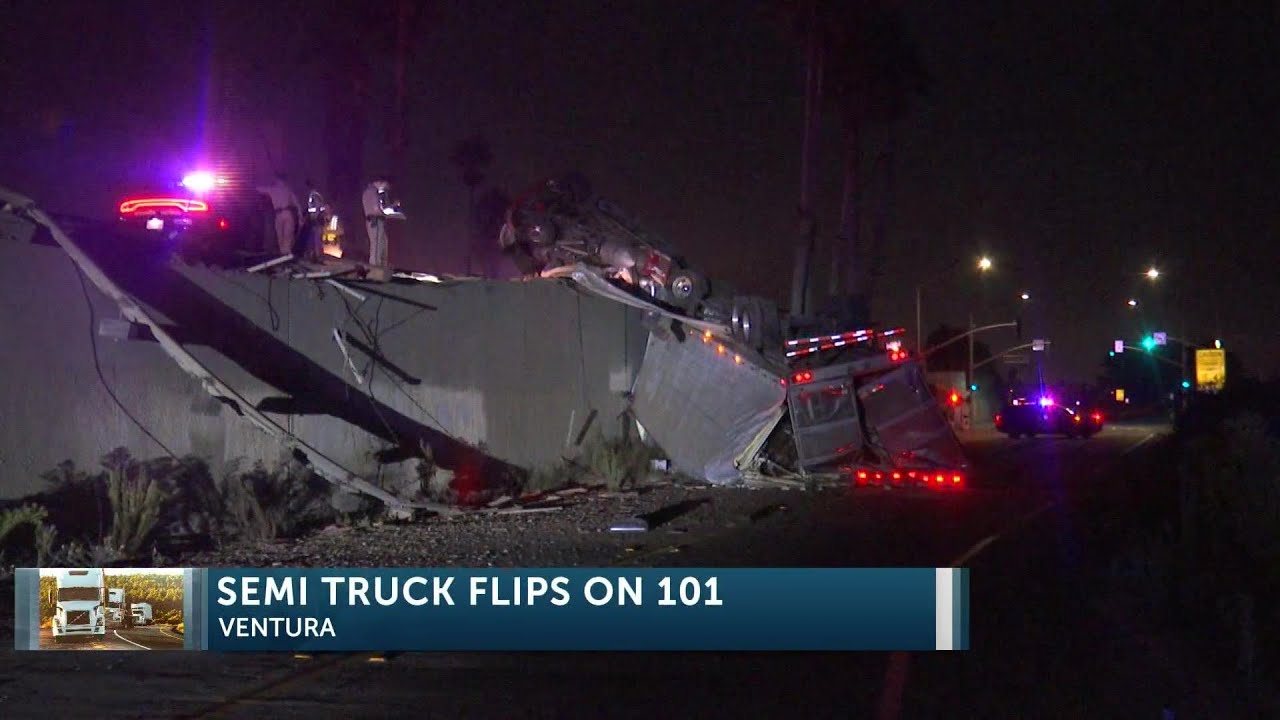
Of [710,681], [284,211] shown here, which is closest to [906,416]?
[284,211]

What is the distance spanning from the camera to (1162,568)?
40.7 feet

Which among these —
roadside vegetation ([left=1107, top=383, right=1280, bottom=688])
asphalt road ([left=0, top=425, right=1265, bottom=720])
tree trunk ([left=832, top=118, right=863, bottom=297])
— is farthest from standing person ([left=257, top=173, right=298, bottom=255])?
tree trunk ([left=832, top=118, right=863, bottom=297])

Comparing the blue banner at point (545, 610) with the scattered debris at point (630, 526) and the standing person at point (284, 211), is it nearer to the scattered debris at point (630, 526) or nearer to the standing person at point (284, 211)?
the scattered debris at point (630, 526)

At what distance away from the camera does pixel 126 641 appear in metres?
8.87

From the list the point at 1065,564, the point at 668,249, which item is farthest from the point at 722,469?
the point at 1065,564

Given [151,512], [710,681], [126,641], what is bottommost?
[710,681]

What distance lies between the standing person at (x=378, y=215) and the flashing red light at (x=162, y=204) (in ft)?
10.2

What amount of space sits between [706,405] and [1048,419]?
2647 centimetres

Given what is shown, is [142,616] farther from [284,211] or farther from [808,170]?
[808,170]

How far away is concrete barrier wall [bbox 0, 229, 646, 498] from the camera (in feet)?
51.2

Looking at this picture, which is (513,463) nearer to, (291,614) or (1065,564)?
(1065,564)

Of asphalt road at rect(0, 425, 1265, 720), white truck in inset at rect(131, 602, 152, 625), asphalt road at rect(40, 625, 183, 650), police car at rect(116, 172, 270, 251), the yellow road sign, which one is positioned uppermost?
police car at rect(116, 172, 270, 251)

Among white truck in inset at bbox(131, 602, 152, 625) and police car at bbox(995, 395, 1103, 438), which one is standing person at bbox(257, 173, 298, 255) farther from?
police car at bbox(995, 395, 1103, 438)

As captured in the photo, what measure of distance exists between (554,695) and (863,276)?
34.6 meters
